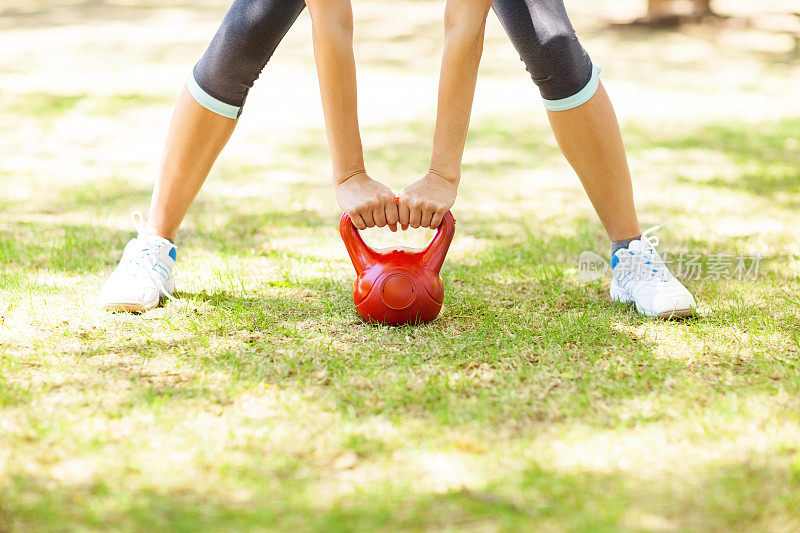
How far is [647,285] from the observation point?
2.42 metres

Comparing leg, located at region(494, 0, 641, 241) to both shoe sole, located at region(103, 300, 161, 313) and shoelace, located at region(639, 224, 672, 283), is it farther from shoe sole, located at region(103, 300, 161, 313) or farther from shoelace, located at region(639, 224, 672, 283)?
shoe sole, located at region(103, 300, 161, 313)

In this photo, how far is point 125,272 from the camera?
2.41m

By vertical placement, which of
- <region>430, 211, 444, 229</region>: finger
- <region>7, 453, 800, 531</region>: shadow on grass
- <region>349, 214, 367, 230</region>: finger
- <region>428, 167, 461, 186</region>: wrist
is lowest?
<region>7, 453, 800, 531</region>: shadow on grass

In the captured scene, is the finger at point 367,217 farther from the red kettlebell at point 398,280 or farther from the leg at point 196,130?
the leg at point 196,130

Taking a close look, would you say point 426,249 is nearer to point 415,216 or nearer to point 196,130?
point 415,216

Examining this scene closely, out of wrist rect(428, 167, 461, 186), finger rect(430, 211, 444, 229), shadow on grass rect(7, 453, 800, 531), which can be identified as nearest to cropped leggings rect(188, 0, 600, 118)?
wrist rect(428, 167, 461, 186)

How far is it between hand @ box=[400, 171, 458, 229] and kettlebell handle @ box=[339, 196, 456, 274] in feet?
0.17

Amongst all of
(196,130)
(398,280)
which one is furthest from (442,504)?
(196,130)

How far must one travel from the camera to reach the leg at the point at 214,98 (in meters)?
2.31

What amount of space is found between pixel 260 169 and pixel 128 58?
180 inches

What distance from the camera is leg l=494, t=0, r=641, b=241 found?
2.28m

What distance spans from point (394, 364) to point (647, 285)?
874 mm

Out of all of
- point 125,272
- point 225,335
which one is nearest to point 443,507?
point 225,335

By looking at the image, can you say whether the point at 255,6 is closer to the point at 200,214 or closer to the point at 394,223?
the point at 394,223
